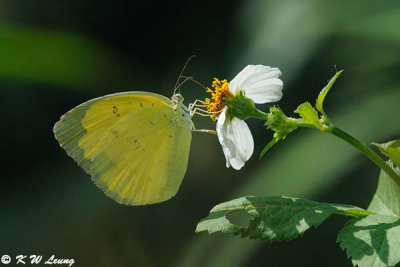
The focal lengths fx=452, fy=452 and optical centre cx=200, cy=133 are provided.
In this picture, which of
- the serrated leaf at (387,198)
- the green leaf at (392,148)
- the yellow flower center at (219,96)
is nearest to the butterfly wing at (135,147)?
the yellow flower center at (219,96)

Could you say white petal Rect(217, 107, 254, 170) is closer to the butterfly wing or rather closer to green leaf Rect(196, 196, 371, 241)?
green leaf Rect(196, 196, 371, 241)

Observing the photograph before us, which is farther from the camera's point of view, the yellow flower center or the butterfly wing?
the butterfly wing

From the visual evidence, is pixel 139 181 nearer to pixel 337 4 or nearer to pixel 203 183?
pixel 203 183

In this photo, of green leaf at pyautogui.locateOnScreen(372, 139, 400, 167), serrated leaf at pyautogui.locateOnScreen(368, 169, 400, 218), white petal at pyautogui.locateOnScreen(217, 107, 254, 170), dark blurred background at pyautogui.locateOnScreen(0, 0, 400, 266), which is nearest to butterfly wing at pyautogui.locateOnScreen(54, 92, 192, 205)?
white petal at pyautogui.locateOnScreen(217, 107, 254, 170)

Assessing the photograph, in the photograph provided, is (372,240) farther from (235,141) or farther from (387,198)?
(235,141)

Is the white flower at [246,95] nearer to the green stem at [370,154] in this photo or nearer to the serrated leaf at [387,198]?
the green stem at [370,154]
